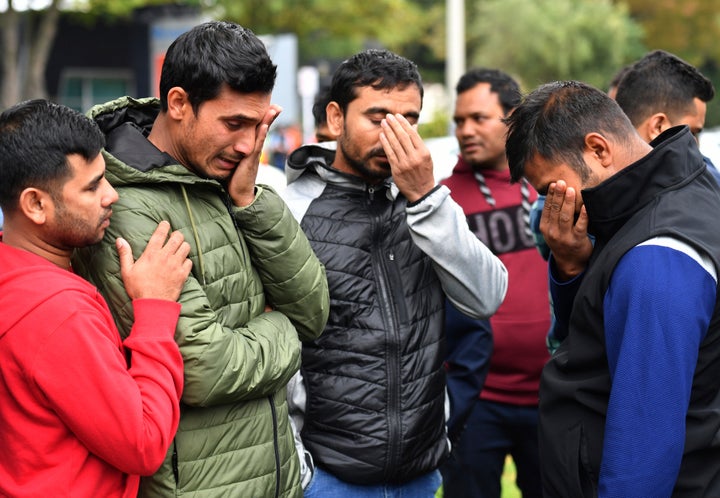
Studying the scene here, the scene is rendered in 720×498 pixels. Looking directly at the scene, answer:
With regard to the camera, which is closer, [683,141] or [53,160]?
[53,160]

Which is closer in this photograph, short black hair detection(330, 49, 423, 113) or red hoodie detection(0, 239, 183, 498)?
red hoodie detection(0, 239, 183, 498)

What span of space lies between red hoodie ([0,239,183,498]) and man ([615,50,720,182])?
2634mm

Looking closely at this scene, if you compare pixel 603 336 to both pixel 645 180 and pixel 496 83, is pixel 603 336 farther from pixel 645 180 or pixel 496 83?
pixel 496 83

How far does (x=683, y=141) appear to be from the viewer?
2.50 metres

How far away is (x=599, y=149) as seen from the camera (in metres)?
2.62

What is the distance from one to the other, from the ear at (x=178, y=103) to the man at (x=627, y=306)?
3.29ft

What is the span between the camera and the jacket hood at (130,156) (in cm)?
241

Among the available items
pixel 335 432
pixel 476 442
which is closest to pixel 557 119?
pixel 335 432

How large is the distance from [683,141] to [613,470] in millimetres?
903

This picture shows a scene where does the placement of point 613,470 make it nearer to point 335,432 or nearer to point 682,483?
point 682,483

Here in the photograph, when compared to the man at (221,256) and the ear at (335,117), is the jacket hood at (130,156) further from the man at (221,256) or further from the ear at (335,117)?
the ear at (335,117)

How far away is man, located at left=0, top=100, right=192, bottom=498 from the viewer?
210cm

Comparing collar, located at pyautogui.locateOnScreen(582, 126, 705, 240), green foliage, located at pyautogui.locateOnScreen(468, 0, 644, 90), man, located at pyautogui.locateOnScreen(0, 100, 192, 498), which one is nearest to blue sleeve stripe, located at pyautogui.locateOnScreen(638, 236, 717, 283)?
collar, located at pyautogui.locateOnScreen(582, 126, 705, 240)

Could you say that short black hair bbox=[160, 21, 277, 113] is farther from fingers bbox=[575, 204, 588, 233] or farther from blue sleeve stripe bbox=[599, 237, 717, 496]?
blue sleeve stripe bbox=[599, 237, 717, 496]
